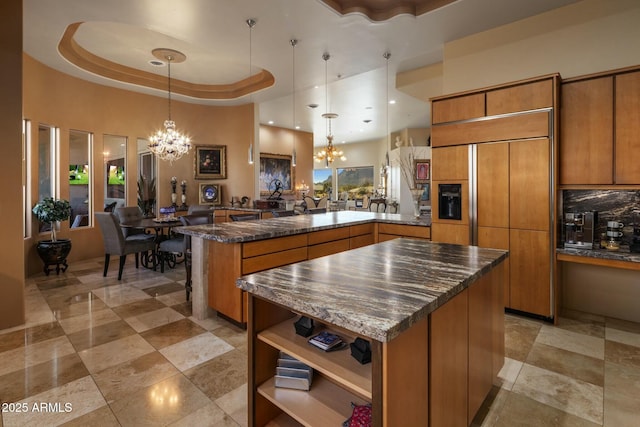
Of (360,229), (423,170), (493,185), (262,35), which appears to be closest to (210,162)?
(262,35)

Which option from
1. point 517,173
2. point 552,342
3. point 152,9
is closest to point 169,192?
point 152,9

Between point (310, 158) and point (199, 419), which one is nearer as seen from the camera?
point (199, 419)

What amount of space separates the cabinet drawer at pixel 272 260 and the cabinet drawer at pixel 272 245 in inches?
1.6

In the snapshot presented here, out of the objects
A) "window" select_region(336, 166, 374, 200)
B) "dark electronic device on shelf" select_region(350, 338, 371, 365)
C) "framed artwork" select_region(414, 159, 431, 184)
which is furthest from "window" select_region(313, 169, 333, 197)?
"dark electronic device on shelf" select_region(350, 338, 371, 365)

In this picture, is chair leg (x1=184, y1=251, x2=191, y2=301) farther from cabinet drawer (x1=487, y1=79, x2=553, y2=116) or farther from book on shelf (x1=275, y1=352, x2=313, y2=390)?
cabinet drawer (x1=487, y1=79, x2=553, y2=116)

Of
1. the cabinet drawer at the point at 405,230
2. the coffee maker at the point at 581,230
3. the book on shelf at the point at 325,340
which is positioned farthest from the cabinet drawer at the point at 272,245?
the coffee maker at the point at 581,230

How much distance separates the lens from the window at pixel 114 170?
6.39 m

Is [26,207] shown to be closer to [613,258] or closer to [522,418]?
[522,418]

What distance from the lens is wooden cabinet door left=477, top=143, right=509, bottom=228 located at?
338 centimetres

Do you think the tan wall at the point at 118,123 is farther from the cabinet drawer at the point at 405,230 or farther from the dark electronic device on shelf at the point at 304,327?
the dark electronic device on shelf at the point at 304,327

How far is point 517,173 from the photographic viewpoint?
3.30 m

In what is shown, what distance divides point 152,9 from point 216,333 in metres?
3.53

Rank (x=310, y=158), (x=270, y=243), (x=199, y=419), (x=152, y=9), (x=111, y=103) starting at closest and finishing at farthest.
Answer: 1. (x=199, y=419)
2. (x=270, y=243)
3. (x=152, y=9)
4. (x=111, y=103)
5. (x=310, y=158)

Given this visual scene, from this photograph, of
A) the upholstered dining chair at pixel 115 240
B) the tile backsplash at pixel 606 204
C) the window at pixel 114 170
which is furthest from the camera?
the window at pixel 114 170
